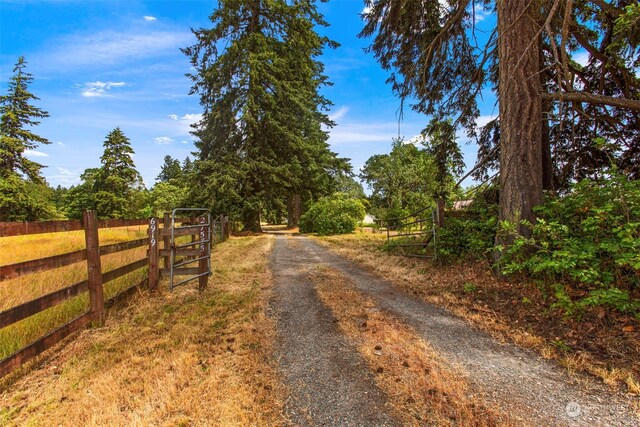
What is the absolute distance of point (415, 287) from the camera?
20.3 feet

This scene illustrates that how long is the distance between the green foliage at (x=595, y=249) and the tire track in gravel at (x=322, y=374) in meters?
3.06

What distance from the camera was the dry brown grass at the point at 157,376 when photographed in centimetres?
231

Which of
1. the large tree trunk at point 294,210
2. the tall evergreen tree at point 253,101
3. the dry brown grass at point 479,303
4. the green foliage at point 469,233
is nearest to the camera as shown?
the dry brown grass at point 479,303

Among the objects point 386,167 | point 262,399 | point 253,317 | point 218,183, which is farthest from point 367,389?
point 386,167

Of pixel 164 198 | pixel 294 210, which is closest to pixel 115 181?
pixel 164 198

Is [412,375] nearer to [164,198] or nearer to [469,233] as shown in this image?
[469,233]

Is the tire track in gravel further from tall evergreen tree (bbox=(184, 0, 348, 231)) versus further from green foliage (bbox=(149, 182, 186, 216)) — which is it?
green foliage (bbox=(149, 182, 186, 216))

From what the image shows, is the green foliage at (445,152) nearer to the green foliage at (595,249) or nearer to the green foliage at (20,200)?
the green foliage at (595,249)

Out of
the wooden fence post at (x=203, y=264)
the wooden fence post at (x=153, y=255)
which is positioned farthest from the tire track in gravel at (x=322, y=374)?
the wooden fence post at (x=153, y=255)

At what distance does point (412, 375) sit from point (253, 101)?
20.4 meters

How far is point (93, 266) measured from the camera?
407cm

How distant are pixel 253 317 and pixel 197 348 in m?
1.11

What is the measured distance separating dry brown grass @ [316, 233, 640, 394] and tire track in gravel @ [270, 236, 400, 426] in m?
1.94

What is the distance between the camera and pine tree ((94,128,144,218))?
127 feet
